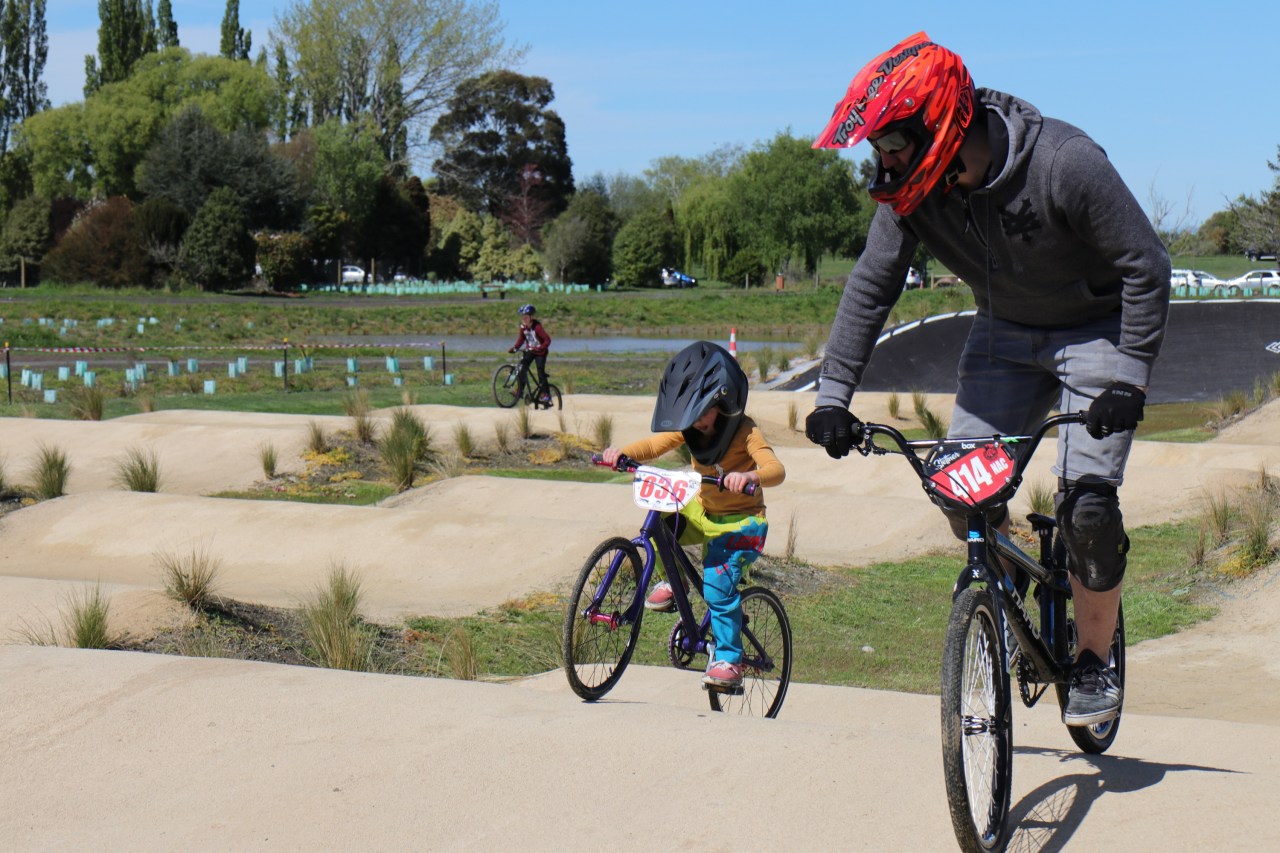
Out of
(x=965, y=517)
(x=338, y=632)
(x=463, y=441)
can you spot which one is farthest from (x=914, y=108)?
(x=463, y=441)

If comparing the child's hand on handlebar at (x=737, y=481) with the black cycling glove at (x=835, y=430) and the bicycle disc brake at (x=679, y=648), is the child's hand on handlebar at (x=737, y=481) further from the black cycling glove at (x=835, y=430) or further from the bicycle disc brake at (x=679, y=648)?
the black cycling glove at (x=835, y=430)

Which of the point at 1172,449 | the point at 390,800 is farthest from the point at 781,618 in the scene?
the point at 1172,449

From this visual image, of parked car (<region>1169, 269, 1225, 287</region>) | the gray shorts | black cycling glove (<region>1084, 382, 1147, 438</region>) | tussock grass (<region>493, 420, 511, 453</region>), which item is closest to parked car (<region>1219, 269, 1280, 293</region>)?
parked car (<region>1169, 269, 1225, 287</region>)

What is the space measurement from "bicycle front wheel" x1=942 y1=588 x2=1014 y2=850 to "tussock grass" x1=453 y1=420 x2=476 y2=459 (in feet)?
39.5

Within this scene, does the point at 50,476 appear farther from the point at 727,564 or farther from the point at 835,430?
the point at 835,430

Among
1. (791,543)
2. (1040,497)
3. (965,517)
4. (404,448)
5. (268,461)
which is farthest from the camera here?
(268,461)

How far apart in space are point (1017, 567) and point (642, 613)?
184 centimetres

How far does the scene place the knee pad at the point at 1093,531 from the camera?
13.0ft

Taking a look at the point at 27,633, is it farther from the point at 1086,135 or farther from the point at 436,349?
the point at 436,349

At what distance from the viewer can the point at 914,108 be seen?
3.68 metres

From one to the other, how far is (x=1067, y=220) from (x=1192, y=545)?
22.4 ft

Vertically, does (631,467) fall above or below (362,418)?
above

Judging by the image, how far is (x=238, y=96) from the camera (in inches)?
2884

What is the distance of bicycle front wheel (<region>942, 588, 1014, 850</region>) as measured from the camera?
334 centimetres
